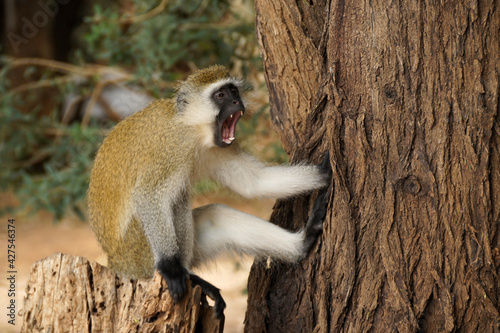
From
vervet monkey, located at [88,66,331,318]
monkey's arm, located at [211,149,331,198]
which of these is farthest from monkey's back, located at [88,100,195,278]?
monkey's arm, located at [211,149,331,198]

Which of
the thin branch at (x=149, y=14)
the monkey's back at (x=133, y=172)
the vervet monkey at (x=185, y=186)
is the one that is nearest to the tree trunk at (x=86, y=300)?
the vervet monkey at (x=185, y=186)

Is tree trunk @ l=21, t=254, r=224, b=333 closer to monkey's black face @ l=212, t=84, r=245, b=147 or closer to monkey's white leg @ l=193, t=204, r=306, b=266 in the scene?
monkey's white leg @ l=193, t=204, r=306, b=266

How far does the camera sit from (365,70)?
3.13 metres

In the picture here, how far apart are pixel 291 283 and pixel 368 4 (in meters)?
1.72

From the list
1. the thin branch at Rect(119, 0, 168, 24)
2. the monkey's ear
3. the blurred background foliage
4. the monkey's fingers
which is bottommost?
the monkey's fingers

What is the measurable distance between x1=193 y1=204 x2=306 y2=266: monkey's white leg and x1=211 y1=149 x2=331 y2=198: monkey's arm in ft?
0.62

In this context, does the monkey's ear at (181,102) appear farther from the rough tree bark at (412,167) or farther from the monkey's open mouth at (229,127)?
the rough tree bark at (412,167)

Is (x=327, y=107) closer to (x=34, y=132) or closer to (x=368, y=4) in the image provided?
(x=368, y=4)

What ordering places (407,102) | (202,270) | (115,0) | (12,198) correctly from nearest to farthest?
(407,102)
(202,270)
(12,198)
(115,0)

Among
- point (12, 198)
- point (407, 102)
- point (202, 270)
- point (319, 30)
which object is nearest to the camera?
point (407, 102)

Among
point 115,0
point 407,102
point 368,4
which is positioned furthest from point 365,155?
point 115,0

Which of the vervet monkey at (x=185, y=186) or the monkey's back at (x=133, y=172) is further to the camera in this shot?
→ the monkey's back at (x=133, y=172)

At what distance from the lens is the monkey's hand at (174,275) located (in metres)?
3.39

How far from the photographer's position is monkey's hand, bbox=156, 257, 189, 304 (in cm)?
339
